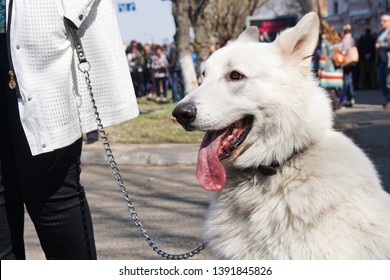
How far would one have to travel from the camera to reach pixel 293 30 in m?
3.21

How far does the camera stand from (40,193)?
3.25 m

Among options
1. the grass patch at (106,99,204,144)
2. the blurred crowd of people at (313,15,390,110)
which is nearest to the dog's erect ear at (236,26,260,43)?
the grass patch at (106,99,204,144)

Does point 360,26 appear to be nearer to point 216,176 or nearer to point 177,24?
point 177,24

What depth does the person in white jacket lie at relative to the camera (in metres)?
3.06

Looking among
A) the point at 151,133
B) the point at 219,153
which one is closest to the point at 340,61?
the point at 151,133

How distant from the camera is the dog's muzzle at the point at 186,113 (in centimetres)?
314

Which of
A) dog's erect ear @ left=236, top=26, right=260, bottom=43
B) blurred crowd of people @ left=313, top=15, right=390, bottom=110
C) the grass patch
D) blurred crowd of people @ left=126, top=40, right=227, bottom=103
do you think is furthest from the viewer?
blurred crowd of people @ left=126, top=40, right=227, bottom=103

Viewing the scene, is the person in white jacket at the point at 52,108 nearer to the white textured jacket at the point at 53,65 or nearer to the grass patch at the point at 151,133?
the white textured jacket at the point at 53,65

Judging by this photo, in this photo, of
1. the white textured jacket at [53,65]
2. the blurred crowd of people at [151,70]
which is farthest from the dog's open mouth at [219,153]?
the blurred crowd of people at [151,70]

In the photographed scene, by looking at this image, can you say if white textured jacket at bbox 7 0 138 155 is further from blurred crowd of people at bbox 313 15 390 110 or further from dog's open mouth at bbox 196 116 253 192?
blurred crowd of people at bbox 313 15 390 110

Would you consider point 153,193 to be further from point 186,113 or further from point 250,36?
point 186,113

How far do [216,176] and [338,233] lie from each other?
61 centimetres

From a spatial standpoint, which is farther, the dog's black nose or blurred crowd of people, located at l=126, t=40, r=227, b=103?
blurred crowd of people, located at l=126, t=40, r=227, b=103

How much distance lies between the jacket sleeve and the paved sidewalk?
50.0 inches
